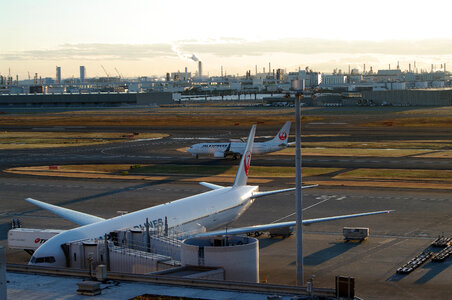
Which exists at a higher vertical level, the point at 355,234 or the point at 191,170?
the point at 355,234

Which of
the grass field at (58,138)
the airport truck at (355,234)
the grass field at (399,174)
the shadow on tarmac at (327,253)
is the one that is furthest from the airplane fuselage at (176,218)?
the grass field at (58,138)

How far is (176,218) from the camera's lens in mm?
49188

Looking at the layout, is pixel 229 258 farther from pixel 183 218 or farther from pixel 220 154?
pixel 220 154

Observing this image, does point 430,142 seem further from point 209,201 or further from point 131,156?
point 209,201

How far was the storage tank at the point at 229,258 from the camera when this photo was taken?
36750 millimetres

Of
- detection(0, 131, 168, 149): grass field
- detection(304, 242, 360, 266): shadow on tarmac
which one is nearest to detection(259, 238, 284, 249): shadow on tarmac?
detection(304, 242, 360, 266): shadow on tarmac

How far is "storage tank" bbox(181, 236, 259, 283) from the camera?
3675 cm

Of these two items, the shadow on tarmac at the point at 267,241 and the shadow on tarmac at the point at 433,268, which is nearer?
the shadow on tarmac at the point at 433,268

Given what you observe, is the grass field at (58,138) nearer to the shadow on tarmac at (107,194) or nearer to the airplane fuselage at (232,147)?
the airplane fuselage at (232,147)

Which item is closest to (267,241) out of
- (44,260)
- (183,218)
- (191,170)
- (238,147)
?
(183,218)

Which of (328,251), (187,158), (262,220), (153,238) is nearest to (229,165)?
(187,158)

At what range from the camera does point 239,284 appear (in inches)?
1266

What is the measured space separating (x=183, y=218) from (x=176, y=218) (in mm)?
753

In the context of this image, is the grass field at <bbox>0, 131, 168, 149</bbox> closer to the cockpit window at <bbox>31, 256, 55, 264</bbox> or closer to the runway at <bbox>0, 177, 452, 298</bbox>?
the runway at <bbox>0, 177, 452, 298</bbox>
